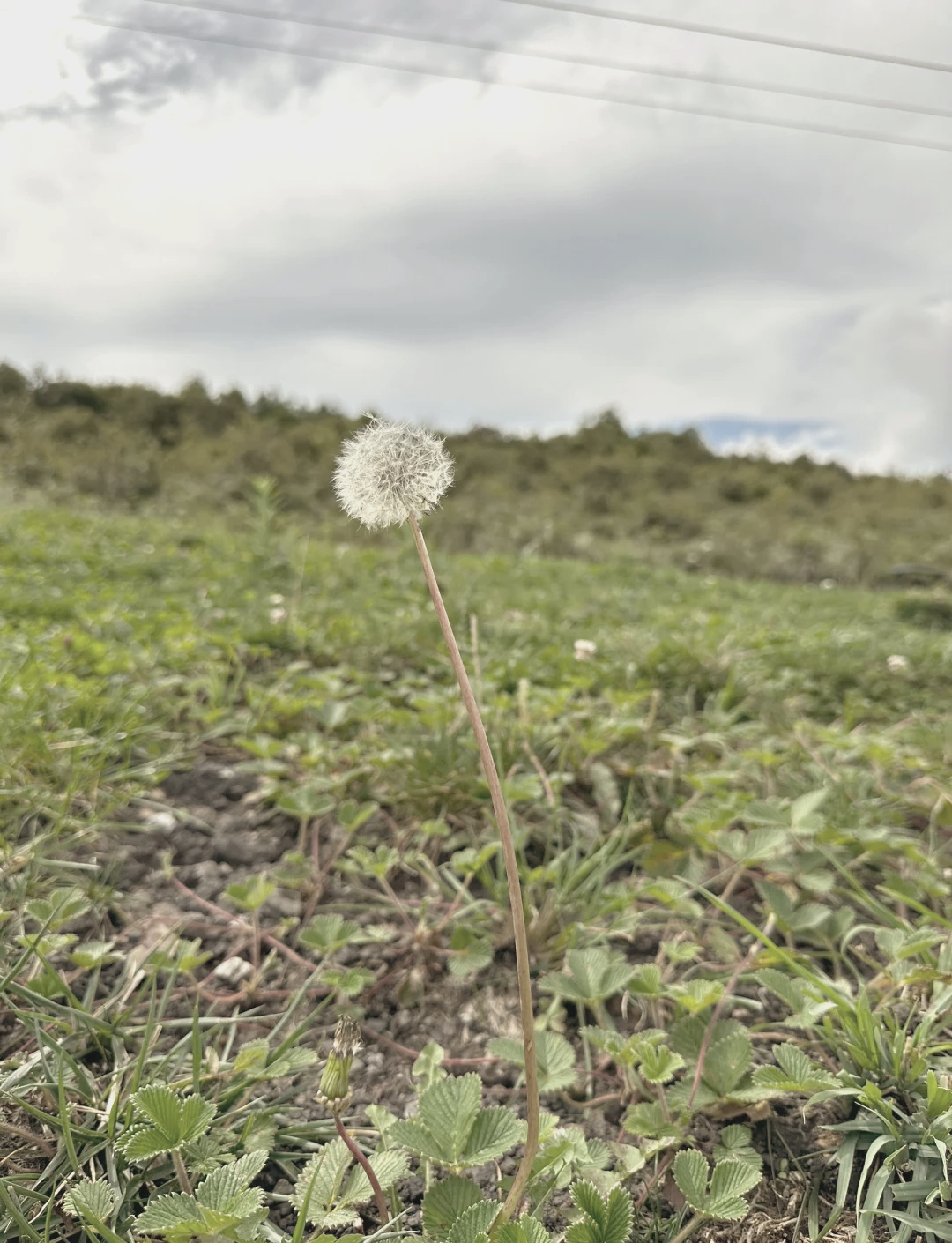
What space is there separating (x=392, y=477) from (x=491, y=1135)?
0.70 metres

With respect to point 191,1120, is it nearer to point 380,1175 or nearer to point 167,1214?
point 167,1214

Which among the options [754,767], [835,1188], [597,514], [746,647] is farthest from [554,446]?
[835,1188]

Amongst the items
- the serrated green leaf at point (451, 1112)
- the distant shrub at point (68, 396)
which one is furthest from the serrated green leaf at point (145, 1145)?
the distant shrub at point (68, 396)

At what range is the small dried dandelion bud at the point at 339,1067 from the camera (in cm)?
77

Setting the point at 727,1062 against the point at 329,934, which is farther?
the point at 329,934

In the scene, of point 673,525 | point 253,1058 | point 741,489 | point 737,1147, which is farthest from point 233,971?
point 741,489

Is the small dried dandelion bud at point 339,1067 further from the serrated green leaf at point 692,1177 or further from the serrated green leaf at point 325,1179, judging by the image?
the serrated green leaf at point 692,1177

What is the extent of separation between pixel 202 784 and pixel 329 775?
330 millimetres

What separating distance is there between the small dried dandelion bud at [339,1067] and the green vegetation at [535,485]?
6.94 m

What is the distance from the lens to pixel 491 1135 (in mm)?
889

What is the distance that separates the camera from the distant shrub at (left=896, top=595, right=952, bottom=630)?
21.1 ft

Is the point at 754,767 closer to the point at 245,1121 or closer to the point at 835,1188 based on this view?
the point at 835,1188

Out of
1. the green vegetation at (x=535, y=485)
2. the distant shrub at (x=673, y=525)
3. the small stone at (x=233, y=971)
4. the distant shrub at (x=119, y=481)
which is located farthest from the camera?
the distant shrub at (x=673, y=525)

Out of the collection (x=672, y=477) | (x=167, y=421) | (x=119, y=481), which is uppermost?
(x=672, y=477)
